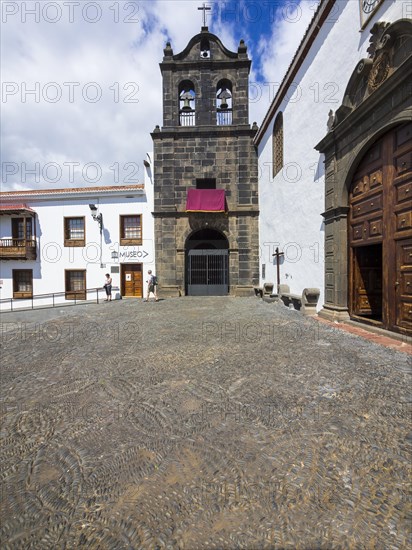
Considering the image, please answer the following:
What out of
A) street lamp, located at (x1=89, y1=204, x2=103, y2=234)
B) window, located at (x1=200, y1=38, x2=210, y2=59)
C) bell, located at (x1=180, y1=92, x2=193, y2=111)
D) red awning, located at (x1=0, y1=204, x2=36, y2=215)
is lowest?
street lamp, located at (x1=89, y1=204, x2=103, y2=234)

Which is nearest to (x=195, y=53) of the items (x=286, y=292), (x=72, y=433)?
(x=286, y=292)

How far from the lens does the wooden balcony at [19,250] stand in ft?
44.8

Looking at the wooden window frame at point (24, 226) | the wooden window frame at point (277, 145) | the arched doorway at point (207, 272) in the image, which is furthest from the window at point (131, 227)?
the wooden window frame at point (277, 145)

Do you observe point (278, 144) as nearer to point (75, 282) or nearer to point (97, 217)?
point (97, 217)

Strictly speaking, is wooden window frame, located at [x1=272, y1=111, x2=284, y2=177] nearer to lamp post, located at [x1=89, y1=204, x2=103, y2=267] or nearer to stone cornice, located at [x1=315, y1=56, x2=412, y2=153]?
stone cornice, located at [x1=315, y1=56, x2=412, y2=153]

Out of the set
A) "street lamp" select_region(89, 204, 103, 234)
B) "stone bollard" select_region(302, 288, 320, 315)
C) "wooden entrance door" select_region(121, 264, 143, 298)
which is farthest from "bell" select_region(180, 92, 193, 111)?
"stone bollard" select_region(302, 288, 320, 315)

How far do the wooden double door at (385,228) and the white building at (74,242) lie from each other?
9.63 m

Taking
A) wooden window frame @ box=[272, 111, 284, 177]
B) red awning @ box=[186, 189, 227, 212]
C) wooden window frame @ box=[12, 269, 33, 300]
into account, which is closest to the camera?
wooden window frame @ box=[272, 111, 284, 177]

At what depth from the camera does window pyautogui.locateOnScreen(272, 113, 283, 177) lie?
31.9ft

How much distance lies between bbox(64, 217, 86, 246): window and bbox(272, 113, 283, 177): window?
33.2 feet

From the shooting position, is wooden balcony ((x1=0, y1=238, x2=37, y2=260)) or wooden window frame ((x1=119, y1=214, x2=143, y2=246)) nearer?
wooden window frame ((x1=119, y1=214, x2=143, y2=246))

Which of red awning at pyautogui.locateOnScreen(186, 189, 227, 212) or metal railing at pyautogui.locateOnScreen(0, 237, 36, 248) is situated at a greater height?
red awning at pyautogui.locateOnScreen(186, 189, 227, 212)

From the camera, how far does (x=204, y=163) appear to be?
12.9 m

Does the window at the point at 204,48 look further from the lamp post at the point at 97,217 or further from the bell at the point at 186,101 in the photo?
the lamp post at the point at 97,217
